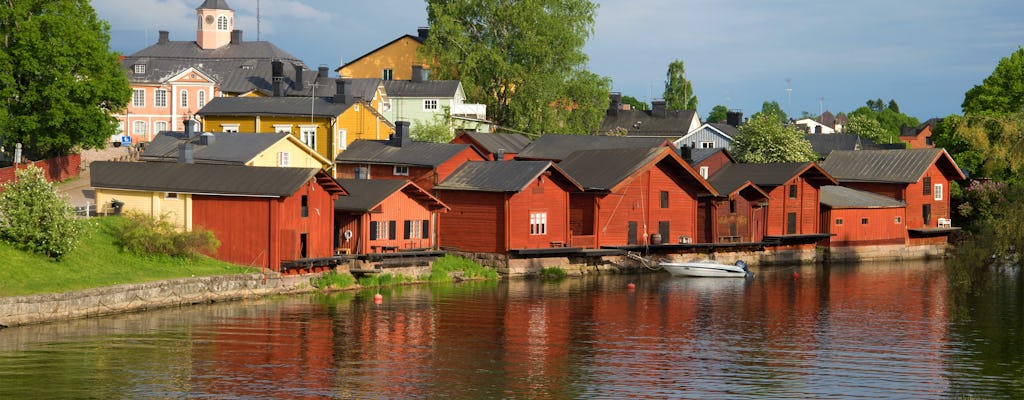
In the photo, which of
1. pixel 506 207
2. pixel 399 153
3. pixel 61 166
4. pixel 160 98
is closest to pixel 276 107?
pixel 399 153

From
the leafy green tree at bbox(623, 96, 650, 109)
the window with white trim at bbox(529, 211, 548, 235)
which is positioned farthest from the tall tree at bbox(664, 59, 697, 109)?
the window with white trim at bbox(529, 211, 548, 235)

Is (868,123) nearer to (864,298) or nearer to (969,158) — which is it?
(969,158)

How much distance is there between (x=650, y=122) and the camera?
125 m

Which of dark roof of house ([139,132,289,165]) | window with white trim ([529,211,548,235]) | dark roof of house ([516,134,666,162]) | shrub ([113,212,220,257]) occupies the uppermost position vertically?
dark roof of house ([516,134,666,162])

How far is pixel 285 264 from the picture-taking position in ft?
186

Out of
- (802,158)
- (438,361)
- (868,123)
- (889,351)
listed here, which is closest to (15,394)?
(438,361)

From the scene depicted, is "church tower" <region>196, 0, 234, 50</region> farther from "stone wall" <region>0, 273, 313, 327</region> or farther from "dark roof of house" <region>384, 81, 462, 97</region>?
"stone wall" <region>0, 273, 313, 327</region>

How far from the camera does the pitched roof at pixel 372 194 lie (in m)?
61.7

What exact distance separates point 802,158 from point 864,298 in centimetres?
3331

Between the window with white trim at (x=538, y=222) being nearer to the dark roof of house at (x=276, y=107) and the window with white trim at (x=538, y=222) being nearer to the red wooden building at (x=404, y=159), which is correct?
the red wooden building at (x=404, y=159)

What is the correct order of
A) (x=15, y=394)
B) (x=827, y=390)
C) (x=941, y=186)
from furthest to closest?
(x=941, y=186) < (x=827, y=390) < (x=15, y=394)

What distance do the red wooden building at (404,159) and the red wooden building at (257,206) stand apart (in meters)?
9.54

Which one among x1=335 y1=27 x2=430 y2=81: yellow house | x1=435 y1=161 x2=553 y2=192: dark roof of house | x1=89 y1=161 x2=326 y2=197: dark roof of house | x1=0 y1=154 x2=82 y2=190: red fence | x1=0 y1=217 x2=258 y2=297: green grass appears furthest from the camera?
x1=335 y1=27 x2=430 y2=81: yellow house

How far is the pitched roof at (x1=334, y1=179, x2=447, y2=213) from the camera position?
6172cm
